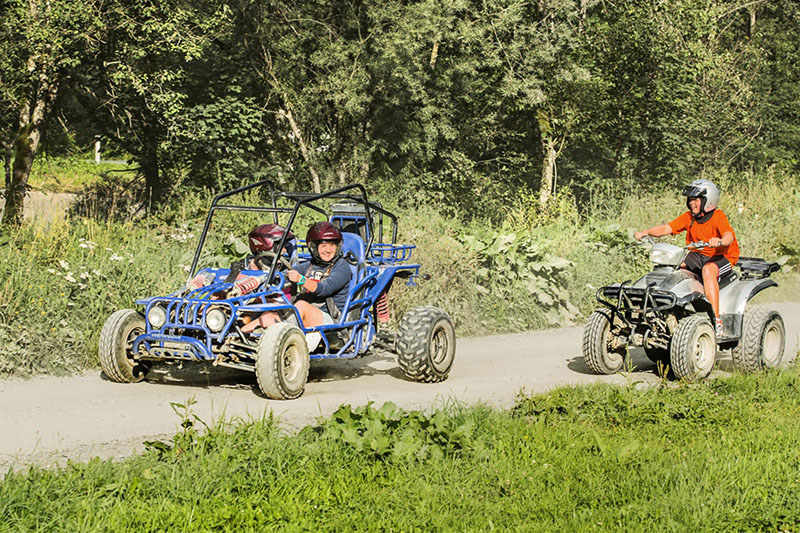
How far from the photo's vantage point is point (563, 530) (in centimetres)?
506

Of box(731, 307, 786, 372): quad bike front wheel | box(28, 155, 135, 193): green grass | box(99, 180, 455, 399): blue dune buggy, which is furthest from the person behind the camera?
box(28, 155, 135, 193): green grass

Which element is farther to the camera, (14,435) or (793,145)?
(793,145)

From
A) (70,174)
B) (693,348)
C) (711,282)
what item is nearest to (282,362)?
(693,348)

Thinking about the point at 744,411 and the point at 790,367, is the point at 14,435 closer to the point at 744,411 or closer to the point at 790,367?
the point at 744,411

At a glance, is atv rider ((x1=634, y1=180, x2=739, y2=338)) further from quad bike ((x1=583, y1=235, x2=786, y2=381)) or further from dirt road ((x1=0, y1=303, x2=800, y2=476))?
dirt road ((x1=0, y1=303, x2=800, y2=476))

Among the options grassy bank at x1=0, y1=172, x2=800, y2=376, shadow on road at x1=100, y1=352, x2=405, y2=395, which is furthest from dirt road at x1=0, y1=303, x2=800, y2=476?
grassy bank at x1=0, y1=172, x2=800, y2=376

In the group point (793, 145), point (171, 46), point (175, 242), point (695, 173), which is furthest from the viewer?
point (793, 145)

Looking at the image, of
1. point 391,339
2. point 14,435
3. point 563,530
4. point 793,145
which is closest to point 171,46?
point 391,339

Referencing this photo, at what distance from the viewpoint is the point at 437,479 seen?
5.77 metres

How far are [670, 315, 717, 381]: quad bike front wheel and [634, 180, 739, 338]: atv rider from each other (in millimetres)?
345

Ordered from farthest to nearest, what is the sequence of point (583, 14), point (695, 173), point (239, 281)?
point (695, 173) < point (583, 14) < point (239, 281)

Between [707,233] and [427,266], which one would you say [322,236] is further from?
[427,266]

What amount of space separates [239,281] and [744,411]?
4.61 metres

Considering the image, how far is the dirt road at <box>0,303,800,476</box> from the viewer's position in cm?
672
